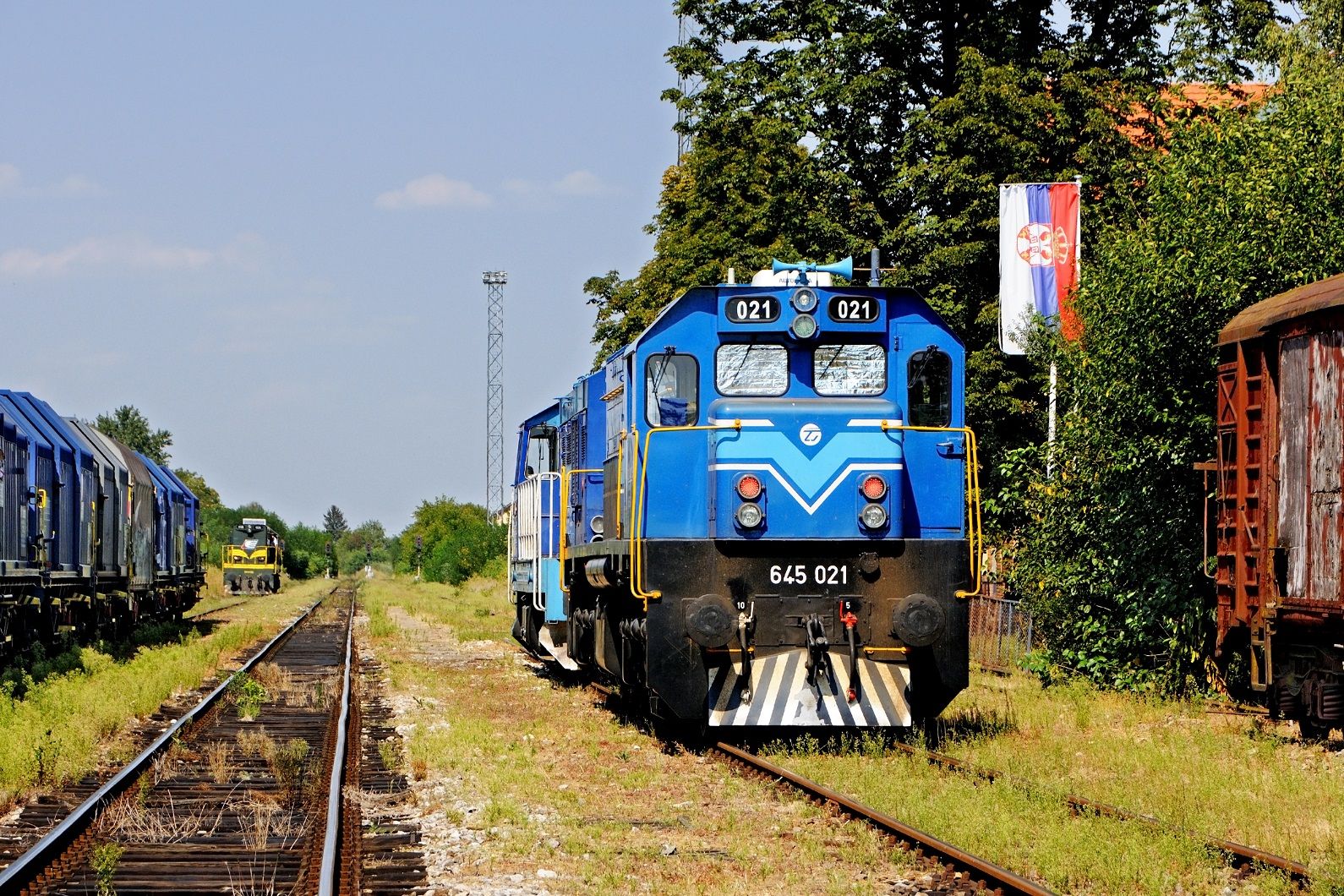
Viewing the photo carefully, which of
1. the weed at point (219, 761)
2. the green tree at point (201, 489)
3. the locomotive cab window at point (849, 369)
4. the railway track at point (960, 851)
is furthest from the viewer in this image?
the green tree at point (201, 489)

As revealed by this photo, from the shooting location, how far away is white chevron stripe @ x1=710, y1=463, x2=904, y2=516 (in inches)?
471

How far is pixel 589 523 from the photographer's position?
53.2ft

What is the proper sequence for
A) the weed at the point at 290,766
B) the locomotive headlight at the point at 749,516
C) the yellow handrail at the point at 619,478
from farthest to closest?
the yellow handrail at the point at 619,478 → the locomotive headlight at the point at 749,516 → the weed at the point at 290,766

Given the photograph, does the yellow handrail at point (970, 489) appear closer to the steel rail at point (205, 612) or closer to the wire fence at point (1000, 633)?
the wire fence at point (1000, 633)

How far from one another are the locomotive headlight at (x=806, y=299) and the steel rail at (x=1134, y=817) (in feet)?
12.0

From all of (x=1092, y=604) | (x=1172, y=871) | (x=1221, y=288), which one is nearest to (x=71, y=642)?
(x=1092, y=604)

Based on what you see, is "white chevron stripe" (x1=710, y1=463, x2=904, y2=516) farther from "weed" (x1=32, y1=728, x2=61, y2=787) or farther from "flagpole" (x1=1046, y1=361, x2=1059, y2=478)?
"flagpole" (x1=1046, y1=361, x2=1059, y2=478)

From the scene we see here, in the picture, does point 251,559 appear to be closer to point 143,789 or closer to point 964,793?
point 143,789

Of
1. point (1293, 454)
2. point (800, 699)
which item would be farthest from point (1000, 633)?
point (800, 699)

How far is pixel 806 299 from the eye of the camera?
40.9ft

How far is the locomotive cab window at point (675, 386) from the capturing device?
1247 centimetres

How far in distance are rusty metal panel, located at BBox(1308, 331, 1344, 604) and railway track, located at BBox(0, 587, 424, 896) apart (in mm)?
7472

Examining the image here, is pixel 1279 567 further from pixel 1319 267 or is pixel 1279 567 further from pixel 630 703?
pixel 630 703

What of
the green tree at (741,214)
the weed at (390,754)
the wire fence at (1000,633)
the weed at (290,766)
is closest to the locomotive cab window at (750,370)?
the weed at (390,754)
